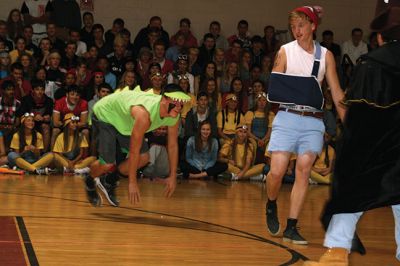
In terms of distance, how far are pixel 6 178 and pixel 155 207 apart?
3357 millimetres

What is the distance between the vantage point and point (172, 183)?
7.43 m

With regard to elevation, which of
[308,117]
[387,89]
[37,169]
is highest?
[387,89]

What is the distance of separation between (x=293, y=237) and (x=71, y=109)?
714 centimetres

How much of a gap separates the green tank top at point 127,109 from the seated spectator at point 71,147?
4704 mm

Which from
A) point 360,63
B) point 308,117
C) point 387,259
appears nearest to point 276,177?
point 308,117

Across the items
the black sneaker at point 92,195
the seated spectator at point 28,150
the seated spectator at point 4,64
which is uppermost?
the seated spectator at point 4,64

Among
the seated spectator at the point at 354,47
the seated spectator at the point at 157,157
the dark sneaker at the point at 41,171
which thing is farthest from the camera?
the seated spectator at the point at 354,47

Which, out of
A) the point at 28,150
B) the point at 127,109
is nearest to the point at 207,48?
the point at 28,150

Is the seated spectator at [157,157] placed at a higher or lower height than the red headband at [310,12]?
lower

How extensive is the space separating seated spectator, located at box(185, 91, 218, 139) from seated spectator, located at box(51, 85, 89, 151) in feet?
5.12

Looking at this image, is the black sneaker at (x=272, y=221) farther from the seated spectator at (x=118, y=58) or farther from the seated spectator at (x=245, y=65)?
the seated spectator at (x=245, y=65)

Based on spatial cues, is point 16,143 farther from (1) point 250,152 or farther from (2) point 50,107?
(1) point 250,152

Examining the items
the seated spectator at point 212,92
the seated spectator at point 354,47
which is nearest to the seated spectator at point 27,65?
the seated spectator at point 212,92

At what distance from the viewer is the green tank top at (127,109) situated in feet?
24.0
